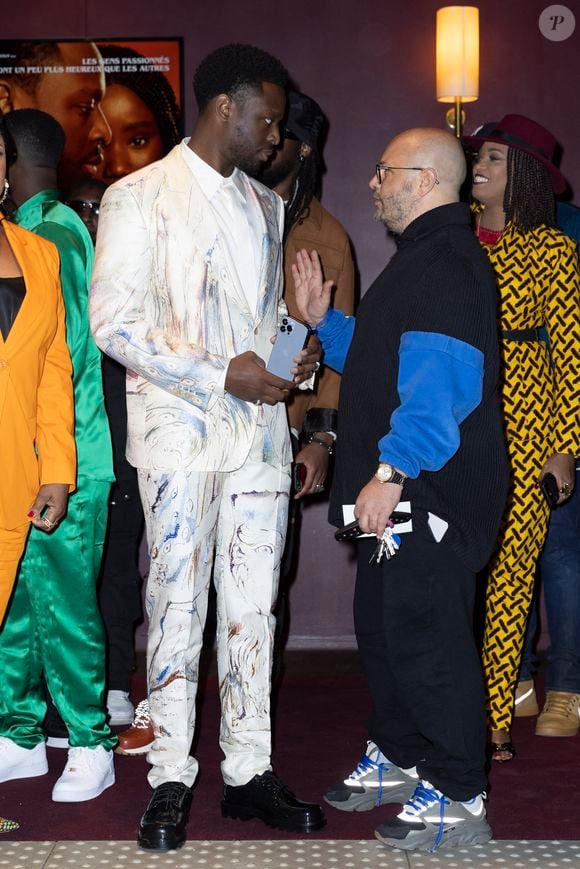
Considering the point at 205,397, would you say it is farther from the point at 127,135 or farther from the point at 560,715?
the point at 127,135

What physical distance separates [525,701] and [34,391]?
2126 mm

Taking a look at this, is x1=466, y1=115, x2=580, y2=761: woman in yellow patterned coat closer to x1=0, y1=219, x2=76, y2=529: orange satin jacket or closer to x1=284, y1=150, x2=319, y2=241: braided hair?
x1=284, y1=150, x2=319, y2=241: braided hair

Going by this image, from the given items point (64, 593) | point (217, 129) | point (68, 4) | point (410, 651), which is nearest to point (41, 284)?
point (217, 129)

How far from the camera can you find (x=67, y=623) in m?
2.95

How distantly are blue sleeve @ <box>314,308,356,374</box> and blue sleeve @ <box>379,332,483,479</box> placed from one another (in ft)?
1.58

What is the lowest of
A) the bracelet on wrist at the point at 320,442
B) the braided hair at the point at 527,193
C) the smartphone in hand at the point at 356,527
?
the smartphone in hand at the point at 356,527

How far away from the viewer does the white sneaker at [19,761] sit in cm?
303

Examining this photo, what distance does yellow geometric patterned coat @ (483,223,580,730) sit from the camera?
3285 mm

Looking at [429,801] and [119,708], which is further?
[119,708]

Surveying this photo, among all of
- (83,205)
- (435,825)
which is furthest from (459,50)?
(435,825)

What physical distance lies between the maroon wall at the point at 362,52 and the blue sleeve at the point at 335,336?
1701 mm

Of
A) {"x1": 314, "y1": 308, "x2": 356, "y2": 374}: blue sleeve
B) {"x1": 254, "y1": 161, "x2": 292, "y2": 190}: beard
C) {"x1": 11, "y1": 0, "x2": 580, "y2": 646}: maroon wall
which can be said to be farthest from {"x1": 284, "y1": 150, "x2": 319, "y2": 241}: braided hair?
{"x1": 11, "y1": 0, "x2": 580, "y2": 646}: maroon wall

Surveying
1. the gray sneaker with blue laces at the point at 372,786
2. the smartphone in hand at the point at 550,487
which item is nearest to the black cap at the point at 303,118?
the smartphone in hand at the point at 550,487

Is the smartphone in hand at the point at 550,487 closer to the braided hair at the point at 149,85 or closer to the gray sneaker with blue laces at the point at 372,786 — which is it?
the gray sneaker with blue laces at the point at 372,786
